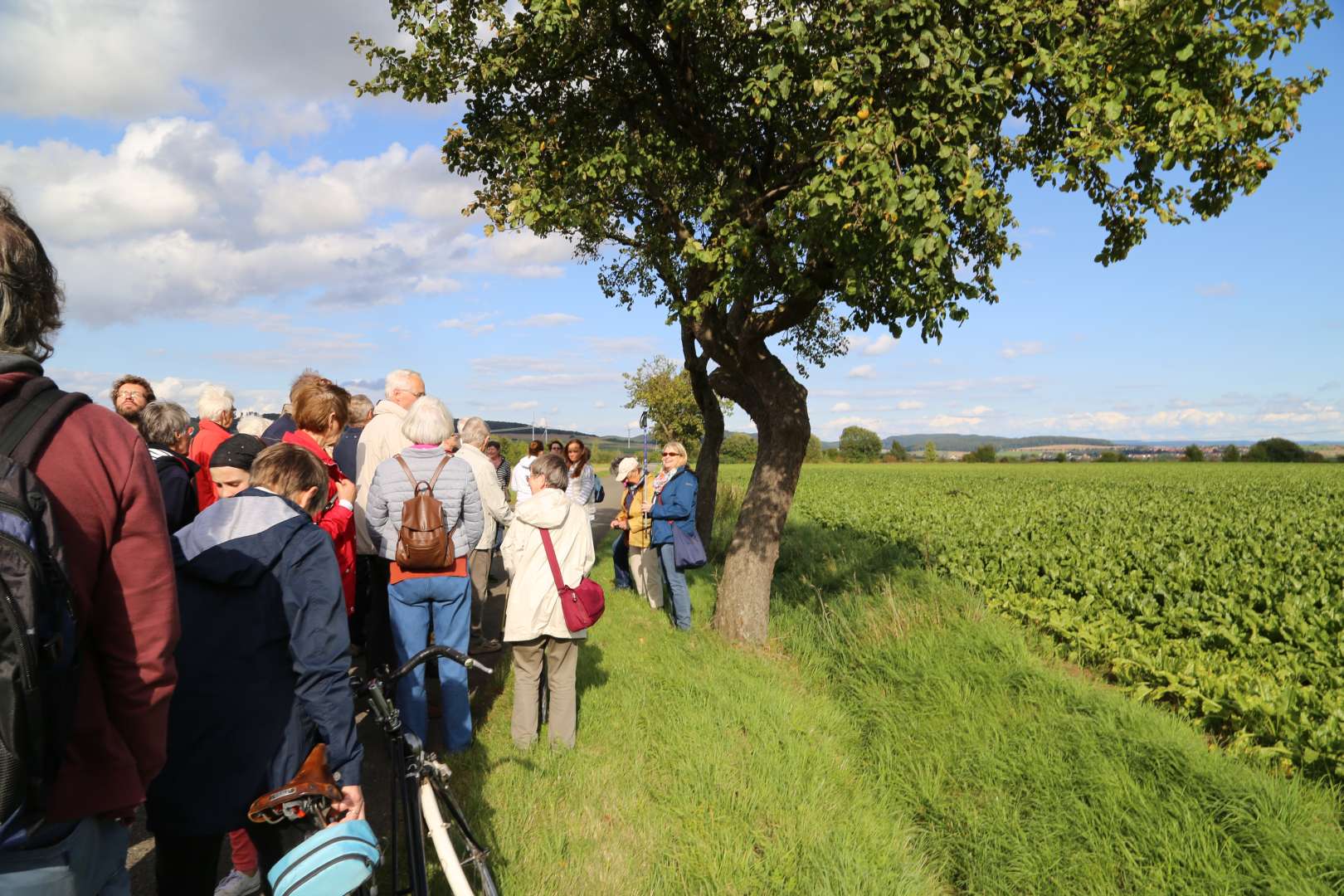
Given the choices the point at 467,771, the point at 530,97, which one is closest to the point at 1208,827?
the point at 467,771

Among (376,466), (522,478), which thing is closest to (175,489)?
(376,466)

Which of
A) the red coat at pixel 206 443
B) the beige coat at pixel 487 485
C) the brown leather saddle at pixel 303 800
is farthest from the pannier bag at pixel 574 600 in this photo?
the brown leather saddle at pixel 303 800

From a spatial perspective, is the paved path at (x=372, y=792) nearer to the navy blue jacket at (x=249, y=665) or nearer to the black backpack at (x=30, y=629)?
the navy blue jacket at (x=249, y=665)

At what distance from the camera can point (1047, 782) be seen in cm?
437

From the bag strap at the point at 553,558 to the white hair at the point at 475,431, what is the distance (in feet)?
6.65

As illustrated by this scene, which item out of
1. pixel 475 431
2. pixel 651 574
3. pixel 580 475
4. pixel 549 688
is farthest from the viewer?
pixel 651 574

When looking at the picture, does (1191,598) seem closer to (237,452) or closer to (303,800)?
(303,800)

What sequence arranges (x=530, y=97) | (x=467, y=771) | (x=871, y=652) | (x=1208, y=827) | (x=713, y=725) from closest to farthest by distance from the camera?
(x=1208, y=827) → (x=467, y=771) → (x=713, y=725) → (x=871, y=652) → (x=530, y=97)

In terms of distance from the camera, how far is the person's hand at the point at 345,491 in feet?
15.0

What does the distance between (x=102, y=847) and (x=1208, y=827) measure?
4.53 metres

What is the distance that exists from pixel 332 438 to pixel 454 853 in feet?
9.62

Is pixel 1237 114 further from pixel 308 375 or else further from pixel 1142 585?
pixel 308 375

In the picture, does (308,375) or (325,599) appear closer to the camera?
(325,599)

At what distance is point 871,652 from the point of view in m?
6.64
